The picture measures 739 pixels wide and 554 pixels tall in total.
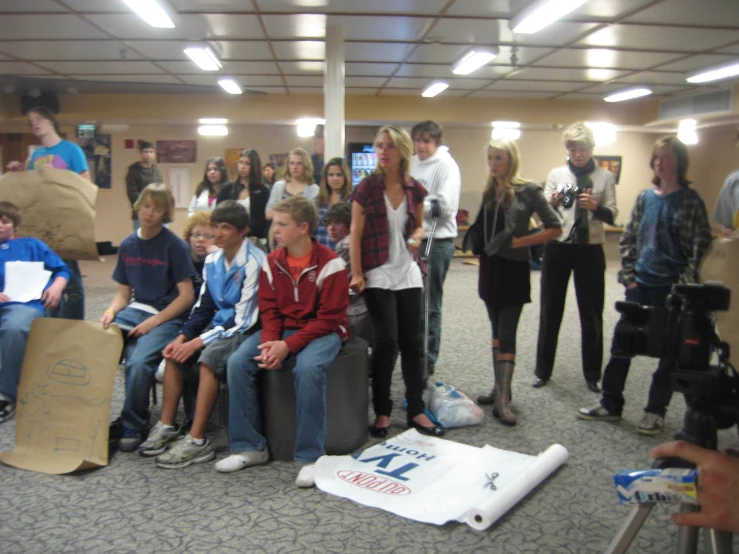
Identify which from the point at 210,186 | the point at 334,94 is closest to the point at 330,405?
the point at 210,186

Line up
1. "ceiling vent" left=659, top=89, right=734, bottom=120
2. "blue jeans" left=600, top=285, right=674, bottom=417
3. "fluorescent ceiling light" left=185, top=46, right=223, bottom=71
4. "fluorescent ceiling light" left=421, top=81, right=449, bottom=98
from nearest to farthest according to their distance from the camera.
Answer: "blue jeans" left=600, top=285, right=674, bottom=417 < "fluorescent ceiling light" left=185, top=46, right=223, bottom=71 < "ceiling vent" left=659, top=89, right=734, bottom=120 < "fluorescent ceiling light" left=421, top=81, right=449, bottom=98

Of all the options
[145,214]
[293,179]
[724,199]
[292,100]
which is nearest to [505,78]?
[292,100]

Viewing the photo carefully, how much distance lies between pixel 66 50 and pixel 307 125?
12.5 ft

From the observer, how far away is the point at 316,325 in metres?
2.43

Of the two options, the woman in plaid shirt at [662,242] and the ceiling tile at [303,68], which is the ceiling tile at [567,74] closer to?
the ceiling tile at [303,68]

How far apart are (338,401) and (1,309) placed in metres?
1.78

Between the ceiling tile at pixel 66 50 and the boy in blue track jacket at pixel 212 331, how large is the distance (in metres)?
3.91

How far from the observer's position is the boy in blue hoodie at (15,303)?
110 inches

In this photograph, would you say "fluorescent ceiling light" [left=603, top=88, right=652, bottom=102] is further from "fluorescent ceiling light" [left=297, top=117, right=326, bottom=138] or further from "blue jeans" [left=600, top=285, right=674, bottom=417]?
"blue jeans" [left=600, top=285, right=674, bottom=417]

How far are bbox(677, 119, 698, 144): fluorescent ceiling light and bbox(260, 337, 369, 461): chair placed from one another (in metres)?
8.17

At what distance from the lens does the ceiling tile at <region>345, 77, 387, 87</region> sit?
7.35 meters

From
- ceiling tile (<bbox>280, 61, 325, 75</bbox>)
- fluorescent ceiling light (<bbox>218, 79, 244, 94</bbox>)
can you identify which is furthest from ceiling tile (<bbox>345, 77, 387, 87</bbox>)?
fluorescent ceiling light (<bbox>218, 79, 244, 94</bbox>)

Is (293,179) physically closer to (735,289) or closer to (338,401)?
(338,401)

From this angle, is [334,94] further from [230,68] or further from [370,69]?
[230,68]
